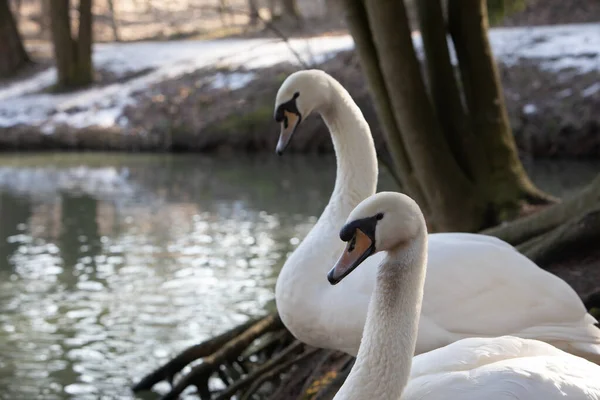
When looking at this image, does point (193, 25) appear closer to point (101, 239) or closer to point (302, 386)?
point (101, 239)

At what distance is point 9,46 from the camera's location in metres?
29.5

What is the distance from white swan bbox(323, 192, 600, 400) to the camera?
329cm

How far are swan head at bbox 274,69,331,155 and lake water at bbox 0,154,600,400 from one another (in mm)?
2533

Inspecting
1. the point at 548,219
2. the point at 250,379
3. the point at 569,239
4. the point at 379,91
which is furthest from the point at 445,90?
the point at 250,379

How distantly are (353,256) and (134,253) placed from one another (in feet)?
26.9

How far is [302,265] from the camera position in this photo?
4.80 metres

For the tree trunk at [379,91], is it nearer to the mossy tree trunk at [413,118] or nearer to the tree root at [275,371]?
the mossy tree trunk at [413,118]

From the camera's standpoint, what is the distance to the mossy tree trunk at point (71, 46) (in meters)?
26.0

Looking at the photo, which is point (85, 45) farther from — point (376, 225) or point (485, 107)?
point (376, 225)

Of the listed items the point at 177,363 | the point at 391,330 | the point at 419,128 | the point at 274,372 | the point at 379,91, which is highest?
the point at 391,330

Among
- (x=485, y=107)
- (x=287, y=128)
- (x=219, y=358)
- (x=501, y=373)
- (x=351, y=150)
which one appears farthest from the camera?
(x=485, y=107)

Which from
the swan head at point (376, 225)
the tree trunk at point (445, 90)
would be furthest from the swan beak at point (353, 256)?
the tree trunk at point (445, 90)

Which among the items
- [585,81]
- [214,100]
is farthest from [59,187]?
[585,81]

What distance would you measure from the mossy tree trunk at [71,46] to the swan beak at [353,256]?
77.7 ft
